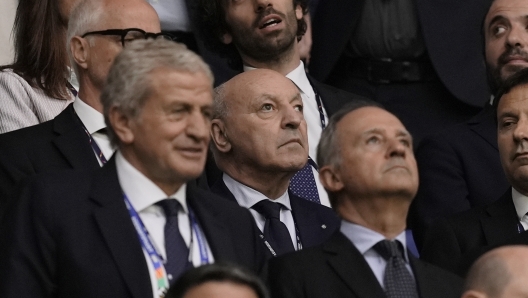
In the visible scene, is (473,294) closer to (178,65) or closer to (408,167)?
(408,167)

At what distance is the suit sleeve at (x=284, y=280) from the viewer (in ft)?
14.1

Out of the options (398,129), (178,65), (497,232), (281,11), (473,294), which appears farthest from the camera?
(281,11)

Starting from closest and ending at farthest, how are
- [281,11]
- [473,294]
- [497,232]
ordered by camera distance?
1. [473,294]
2. [497,232]
3. [281,11]

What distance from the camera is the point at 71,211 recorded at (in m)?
4.13

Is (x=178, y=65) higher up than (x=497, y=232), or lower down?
higher up

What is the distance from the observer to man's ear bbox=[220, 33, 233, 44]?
652 cm

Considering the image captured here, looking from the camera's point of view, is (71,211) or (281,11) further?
(281,11)

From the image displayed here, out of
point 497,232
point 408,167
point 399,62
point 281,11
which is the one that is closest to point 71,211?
point 408,167

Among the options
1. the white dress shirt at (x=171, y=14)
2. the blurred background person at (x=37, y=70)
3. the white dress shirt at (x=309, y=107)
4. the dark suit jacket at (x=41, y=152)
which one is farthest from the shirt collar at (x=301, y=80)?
the dark suit jacket at (x=41, y=152)

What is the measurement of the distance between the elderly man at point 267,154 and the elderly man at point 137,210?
0.82m

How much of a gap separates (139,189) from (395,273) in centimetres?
84

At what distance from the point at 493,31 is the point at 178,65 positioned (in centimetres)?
254

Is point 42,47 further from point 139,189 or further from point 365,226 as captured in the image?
point 365,226

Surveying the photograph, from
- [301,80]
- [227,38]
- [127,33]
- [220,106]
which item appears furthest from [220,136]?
[227,38]
